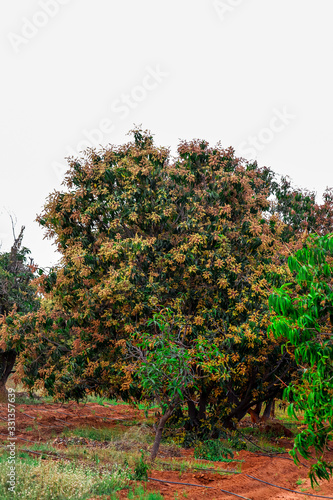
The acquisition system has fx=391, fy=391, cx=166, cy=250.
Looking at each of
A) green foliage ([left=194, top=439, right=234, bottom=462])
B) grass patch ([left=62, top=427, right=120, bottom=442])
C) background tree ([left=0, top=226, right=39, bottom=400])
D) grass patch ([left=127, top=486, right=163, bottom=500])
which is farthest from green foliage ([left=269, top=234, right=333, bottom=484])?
background tree ([left=0, top=226, right=39, bottom=400])

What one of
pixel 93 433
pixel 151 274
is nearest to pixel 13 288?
pixel 93 433

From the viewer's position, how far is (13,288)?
20344 millimetres

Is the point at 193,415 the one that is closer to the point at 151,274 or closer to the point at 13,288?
the point at 151,274

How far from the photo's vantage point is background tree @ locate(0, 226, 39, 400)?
1950cm

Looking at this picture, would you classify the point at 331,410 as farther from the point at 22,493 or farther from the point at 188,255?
the point at 188,255

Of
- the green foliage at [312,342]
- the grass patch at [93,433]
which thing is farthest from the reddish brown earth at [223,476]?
the green foliage at [312,342]

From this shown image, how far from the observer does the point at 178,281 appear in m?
12.9

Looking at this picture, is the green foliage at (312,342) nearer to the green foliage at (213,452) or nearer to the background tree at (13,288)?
the green foliage at (213,452)

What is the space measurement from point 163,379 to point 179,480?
215 cm

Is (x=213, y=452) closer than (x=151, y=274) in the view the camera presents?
Yes

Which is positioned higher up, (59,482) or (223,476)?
(59,482)

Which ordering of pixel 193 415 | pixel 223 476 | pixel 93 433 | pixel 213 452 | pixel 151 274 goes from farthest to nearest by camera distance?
pixel 193 415 → pixel 93 433 → pixel 151 274 → pixel 213 452 → pixel 223 476

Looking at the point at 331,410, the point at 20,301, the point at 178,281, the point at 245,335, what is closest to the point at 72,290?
the point at 178,281

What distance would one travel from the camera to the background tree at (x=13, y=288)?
19.5 meters
